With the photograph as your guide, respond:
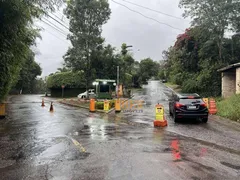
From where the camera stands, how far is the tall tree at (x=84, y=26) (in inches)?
1021

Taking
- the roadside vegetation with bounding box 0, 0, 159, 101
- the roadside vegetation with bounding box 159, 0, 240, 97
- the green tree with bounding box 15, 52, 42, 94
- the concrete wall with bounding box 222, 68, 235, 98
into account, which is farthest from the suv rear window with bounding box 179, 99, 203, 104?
the green tree with bounding box 15, 52, 42, 94

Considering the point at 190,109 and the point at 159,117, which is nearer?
the point at 159,117

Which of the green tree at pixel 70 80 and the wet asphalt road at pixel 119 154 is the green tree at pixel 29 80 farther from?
the wet asphalt road at pixel 119 154

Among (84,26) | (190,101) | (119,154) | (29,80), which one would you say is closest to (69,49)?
→ (84,26)

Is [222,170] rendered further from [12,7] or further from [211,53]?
[211,53]

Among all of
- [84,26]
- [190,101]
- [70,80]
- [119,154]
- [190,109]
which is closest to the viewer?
[119,154]

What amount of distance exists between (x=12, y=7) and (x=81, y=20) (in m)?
18.6

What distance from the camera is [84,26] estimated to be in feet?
86.1

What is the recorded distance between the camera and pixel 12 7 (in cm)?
814

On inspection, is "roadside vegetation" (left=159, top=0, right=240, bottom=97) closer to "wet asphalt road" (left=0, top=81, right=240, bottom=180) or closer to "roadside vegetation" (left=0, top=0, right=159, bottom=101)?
"roadside vegetation" (left=0, top=0, right=159, bottom=101)

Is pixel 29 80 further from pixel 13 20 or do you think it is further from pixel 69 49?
pixel 13 20

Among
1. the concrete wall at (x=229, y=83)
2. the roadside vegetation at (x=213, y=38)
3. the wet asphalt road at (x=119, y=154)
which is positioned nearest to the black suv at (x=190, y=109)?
the wet asphalt road at (x=119, y=154)

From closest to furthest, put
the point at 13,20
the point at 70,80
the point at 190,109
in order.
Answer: the point at 13,20, the point at 190,109, the point at 70,80

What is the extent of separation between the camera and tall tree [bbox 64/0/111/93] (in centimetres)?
2592
